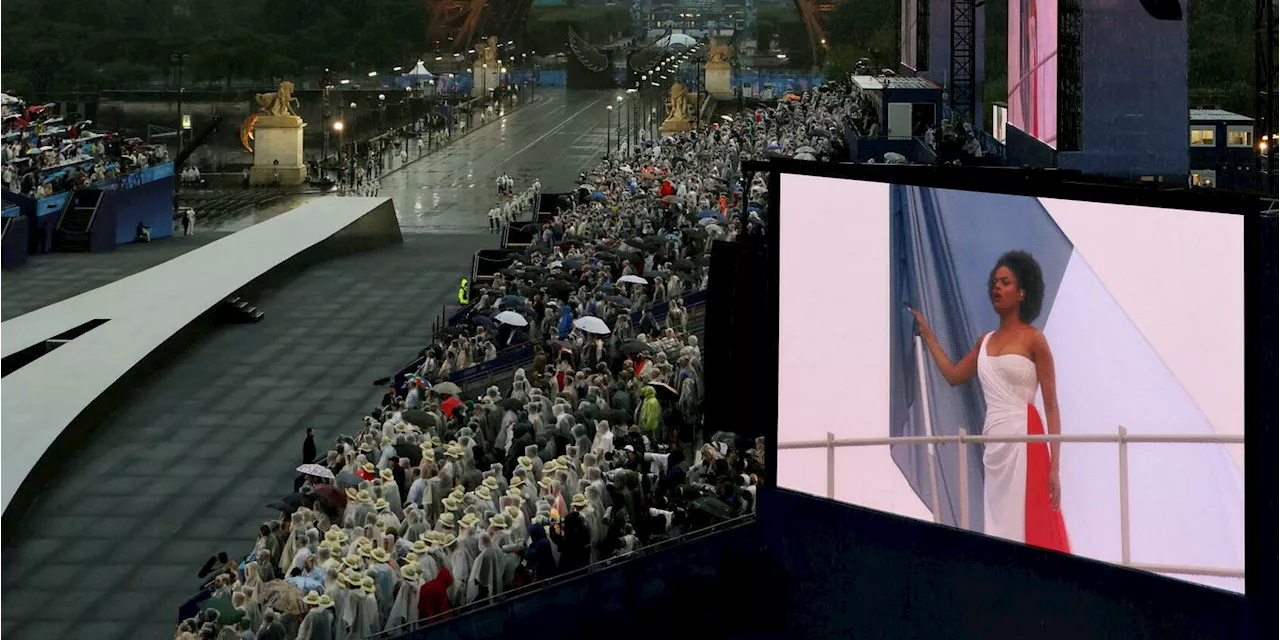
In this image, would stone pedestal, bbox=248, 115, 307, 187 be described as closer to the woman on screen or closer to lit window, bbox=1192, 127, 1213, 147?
lit window, bbox=1192, 127, 1213, 147

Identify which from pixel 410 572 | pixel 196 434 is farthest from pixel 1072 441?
pixel 196 434

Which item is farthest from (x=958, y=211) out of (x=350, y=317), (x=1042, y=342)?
(x=350, y=317)

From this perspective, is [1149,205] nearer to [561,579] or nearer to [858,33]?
[561,579]

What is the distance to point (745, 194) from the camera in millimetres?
14039

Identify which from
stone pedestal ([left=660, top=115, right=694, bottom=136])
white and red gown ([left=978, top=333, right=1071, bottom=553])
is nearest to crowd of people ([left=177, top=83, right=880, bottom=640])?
white and red gown ([left=978, top=333, right=1071, bottom=553])

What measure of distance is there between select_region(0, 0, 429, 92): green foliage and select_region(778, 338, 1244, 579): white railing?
98.1 metres

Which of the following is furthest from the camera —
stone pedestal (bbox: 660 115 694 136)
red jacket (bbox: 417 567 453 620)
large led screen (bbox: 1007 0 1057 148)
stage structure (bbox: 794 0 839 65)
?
stage structure (bbox: 794 0 839 65)

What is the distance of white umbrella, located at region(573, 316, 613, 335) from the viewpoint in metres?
24.3

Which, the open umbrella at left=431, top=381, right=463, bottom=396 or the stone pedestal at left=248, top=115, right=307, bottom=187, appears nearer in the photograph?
the open umbrella at left=431, top=381, right=463, bottom=396

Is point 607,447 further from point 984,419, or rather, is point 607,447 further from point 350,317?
point 350,317

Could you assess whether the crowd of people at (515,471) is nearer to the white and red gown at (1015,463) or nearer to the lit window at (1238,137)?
the white and red gown at (1015,463)

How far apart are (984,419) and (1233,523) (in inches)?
79.1

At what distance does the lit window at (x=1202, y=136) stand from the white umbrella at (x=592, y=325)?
29297mm

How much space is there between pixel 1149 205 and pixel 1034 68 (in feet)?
57.9
